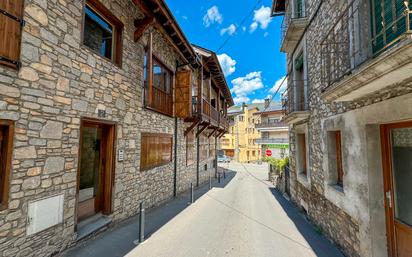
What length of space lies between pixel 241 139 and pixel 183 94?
114 ft

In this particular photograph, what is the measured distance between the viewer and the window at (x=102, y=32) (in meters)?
5.05

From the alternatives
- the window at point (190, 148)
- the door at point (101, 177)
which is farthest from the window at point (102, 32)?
the window at point (190, 148)

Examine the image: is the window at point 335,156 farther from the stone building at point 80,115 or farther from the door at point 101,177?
the door at point 101,177

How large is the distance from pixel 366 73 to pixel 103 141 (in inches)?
226

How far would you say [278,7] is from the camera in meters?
10.5

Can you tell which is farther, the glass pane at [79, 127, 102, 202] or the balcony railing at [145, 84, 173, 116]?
the balcony railing at [145, 84, 173, 116]

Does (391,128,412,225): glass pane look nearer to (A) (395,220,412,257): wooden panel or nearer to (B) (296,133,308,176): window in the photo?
(A) (395,220,412,257): wooden panel

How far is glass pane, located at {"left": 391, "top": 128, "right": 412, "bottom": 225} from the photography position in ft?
9.77

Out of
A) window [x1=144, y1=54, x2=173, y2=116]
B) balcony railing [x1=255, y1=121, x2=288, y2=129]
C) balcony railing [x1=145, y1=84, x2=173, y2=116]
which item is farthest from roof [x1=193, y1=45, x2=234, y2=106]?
balcony railing [x1=255, y1=121, x2=288, y2=129]

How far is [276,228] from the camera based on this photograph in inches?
228

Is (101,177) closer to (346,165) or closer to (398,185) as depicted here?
(346,165)

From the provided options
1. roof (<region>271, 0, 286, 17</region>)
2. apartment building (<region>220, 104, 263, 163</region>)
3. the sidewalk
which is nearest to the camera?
the sidewalk

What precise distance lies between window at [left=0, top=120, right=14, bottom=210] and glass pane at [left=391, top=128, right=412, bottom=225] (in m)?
6.08

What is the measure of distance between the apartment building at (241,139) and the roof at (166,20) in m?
33.0
